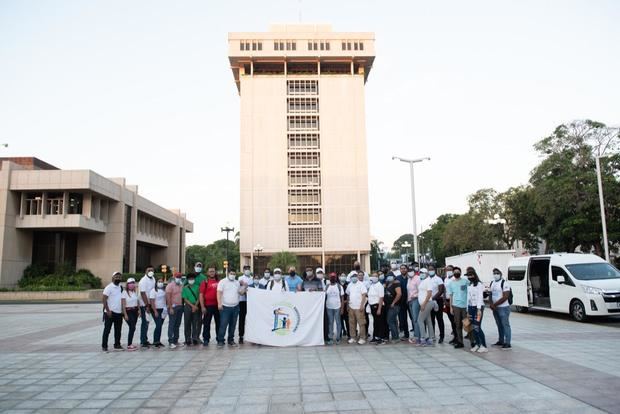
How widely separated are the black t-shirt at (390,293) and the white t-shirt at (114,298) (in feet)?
21.9

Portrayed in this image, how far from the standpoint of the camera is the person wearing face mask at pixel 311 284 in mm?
12320

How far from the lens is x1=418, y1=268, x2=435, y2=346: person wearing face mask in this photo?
36.4 ft

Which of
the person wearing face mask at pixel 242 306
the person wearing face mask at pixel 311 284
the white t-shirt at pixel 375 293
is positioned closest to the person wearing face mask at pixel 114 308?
the person wearing face mask at pixel 242 306

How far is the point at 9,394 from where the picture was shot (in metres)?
7.07

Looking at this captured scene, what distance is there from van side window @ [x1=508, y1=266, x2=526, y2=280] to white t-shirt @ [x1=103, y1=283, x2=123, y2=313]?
50.4 feet

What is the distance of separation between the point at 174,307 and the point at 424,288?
6.31 metres

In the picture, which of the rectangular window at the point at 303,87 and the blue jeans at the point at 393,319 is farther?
the rectangular window at the point at 303,87

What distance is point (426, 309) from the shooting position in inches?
437

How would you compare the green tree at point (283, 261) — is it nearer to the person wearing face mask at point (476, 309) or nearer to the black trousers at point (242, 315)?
the black trousers at point (242, 315)

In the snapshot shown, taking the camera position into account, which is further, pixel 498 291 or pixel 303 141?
pixel 303 141

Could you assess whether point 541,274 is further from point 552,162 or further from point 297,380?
point 552,162

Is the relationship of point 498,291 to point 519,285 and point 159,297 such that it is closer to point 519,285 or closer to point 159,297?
point 159,297

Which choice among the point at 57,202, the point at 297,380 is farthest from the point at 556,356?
the point at 57,202

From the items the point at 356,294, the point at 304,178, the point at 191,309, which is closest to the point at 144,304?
the point at 191,309
